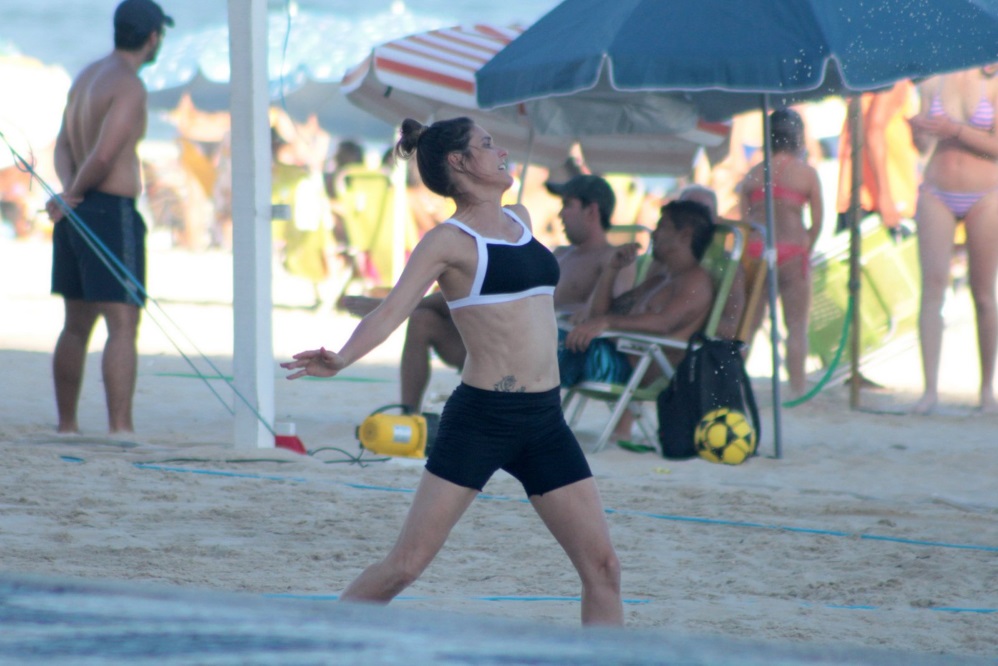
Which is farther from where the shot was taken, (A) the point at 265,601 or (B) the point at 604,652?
(A) the point at 265,601

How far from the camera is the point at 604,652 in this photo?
1.11 meters

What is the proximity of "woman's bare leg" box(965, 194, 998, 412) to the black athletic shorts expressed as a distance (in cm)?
491

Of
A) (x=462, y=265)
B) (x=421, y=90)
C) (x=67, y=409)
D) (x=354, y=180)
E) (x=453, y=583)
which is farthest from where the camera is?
(x=354, y=180)

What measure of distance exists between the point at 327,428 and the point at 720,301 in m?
2.16

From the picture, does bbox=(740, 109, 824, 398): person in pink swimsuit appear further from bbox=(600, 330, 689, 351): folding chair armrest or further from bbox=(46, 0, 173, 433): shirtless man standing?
bbox=(46, 0, 173, 433): shirtless man standing

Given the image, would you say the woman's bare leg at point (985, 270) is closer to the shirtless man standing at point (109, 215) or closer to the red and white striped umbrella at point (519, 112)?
the red and white striped umbrella at point (519, 112)

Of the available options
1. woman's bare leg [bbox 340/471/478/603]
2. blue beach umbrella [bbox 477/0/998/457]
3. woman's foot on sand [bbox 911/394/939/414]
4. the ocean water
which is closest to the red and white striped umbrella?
blue beach umbrella [bbox 477/0/998/457]

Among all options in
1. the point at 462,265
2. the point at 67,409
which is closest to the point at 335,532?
the point at 462,265

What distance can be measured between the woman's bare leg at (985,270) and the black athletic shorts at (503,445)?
4906mm

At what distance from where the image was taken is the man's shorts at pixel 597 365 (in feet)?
20.7

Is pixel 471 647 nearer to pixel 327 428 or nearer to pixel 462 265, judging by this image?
pixel 462 265

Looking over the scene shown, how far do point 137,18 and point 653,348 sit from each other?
279 cm

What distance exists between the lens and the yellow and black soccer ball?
597cm

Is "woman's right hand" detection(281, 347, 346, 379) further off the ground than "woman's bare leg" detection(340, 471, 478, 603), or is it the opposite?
"woman's right hand" detection(281, 347, 346, 379)
